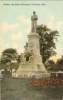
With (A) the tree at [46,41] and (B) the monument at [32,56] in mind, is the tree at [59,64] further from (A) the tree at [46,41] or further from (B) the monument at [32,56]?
(B) the monument at [32,56]

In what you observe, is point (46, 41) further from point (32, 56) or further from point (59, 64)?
point (59, 64)

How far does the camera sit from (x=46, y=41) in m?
11.5

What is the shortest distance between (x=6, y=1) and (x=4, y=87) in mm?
2150

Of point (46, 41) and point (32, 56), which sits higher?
point (46, 41)

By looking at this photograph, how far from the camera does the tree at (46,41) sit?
1073cm

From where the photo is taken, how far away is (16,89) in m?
6.59

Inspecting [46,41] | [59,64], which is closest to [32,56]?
[46,41]

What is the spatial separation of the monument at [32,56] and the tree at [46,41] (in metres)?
0.18

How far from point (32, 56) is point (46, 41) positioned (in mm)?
826

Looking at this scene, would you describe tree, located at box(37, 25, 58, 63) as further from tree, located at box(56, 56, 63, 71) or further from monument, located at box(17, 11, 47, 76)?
tree, located at box(56, 56, 63, 71)

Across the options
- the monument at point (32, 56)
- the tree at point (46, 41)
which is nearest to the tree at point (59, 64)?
the tree at point (46, 41)

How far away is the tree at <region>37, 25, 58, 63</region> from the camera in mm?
10734

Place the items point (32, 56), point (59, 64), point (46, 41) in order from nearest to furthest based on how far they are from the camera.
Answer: point (59, 64) < point (32, 56) < point (46, 41)

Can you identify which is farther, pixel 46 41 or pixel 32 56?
pixel 46 41
